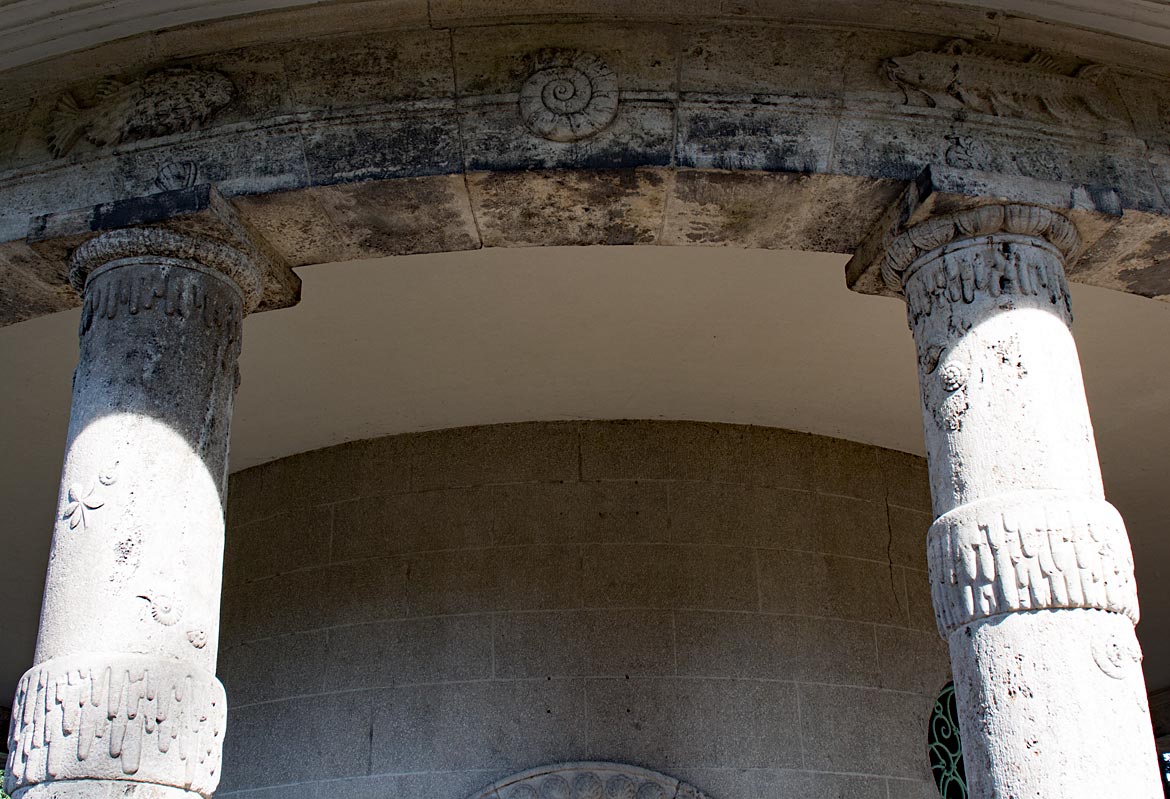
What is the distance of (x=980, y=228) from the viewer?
16.4ft

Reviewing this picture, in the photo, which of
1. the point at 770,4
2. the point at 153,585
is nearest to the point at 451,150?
the point at 770,4

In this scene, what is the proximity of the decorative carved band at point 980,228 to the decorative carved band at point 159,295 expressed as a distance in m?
2.69

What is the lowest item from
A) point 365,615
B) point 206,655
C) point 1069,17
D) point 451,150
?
point 206,655

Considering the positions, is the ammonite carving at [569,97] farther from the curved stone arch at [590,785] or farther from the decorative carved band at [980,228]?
the curved stone arch at [590,785]

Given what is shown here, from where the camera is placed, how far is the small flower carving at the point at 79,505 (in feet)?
15.1

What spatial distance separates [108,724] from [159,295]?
1.62 meters

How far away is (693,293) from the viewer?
727 cm

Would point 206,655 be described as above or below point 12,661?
below

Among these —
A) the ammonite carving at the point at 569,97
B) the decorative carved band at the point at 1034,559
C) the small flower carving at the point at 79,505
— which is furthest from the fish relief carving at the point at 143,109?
the decorative carved band at the point at 1034,559

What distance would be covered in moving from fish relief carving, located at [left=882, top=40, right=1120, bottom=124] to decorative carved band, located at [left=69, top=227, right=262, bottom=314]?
2758 millimetres

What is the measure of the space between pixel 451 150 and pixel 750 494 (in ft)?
12.7

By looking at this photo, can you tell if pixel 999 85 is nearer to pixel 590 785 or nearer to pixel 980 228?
pixel 980 228

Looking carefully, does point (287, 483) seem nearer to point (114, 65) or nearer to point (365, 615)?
point (365, 615)

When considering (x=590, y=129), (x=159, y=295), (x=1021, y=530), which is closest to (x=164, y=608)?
(x=159, y=295)
